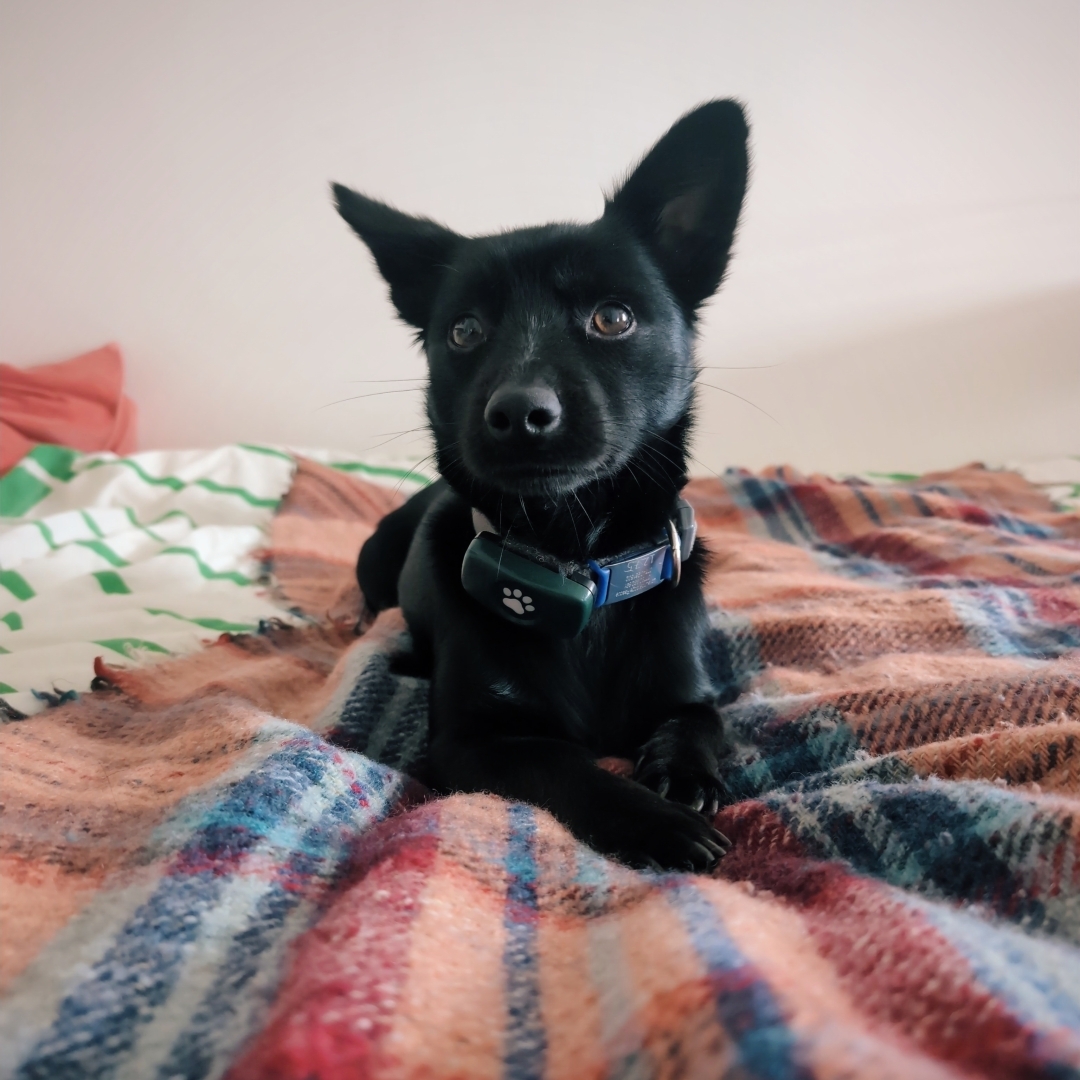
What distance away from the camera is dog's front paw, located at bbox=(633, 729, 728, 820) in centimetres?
84

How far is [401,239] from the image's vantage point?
1.26 m

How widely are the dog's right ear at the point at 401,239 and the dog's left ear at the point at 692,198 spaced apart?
0.30 m

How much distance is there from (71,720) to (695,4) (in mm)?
3260

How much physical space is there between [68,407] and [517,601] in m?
2.57

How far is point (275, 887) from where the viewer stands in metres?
0.56

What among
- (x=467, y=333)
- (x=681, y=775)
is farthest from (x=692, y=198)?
(x=681, y=775)

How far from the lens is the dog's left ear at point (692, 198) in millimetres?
1113

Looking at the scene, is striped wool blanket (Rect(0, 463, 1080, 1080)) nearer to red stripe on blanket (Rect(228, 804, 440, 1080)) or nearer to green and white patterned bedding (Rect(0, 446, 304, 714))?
red stripe on blanket (Rect(228, 804, 440, 1080))

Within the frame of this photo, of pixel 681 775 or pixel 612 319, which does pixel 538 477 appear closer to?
pixel 612 319

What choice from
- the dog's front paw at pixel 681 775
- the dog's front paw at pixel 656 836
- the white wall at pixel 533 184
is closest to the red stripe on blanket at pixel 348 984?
the dog's front paw at pixel 656 836

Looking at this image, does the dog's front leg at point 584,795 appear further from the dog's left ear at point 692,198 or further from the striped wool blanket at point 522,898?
the dog's left ear at point 692,198

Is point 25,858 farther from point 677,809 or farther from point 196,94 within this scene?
point 196,94

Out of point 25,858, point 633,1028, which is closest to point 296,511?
point 25,858

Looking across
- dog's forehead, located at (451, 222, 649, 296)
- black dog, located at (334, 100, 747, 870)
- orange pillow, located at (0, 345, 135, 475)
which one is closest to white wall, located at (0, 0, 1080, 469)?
orange pillow, located at (0, 345, 135, 475)
